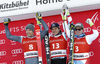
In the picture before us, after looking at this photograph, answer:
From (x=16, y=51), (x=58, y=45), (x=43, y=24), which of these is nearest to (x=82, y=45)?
(x=58, y=45)

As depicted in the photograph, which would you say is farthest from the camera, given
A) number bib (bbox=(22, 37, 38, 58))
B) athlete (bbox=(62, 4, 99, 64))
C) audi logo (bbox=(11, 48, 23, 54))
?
audi logo (bbox=(11, 48, 23, 54))

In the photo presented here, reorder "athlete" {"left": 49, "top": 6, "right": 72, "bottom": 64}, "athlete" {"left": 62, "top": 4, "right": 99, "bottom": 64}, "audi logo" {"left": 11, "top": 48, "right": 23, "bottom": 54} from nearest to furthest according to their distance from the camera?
"athlete" {"left": 62, "top": 4, "right": 99, "bottom": 64}
"athlete" {"left": 49, "top": 6, "right": 72, "bottom": 64}
"audi logo" {"left": 11, "top": 48, "right": 23, "bottom": 54}

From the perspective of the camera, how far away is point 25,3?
566 cm

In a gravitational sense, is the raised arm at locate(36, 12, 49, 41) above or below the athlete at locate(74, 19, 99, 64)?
above

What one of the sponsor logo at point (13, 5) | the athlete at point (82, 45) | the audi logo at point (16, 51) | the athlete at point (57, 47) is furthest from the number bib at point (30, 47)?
the sponsor logo at point (13, 5)

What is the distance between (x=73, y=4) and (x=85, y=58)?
1.55m

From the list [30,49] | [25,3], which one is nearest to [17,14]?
[25,3]

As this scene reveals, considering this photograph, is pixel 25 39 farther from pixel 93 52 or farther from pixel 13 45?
pixel 93 52

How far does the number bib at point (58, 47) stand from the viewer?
450 cm

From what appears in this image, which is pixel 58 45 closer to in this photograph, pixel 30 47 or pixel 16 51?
pixel 30 47

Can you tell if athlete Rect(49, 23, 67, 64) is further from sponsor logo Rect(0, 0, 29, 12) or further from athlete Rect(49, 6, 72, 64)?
sponsor logo Rect(0, 0, 29, 12)

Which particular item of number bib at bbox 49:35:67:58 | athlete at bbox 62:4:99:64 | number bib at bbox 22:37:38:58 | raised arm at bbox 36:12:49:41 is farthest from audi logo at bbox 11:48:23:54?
athlete at bbox 62:4:99:64

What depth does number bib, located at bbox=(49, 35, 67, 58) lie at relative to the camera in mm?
4504

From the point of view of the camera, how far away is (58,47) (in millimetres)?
4512
